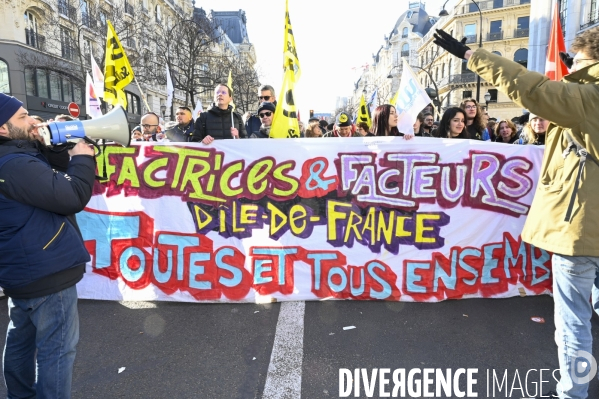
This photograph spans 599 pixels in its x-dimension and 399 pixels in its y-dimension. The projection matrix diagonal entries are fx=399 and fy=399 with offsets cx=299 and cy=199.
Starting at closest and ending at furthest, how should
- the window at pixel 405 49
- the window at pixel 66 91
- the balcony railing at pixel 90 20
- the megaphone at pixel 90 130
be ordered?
the megaphone at pixel 90 130 → the balcony railing at pixel 90 20 → the window at pixel 66 91 → the window at pixel 405 49

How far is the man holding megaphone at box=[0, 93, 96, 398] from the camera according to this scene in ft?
5.76

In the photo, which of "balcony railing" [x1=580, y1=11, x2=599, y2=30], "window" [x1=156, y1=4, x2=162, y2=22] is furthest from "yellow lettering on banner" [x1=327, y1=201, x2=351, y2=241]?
"window" [x1=156, y1=4, x2=162, y2=22]

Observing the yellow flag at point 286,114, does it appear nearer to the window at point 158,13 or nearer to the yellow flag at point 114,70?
the yellow flag at point 114,70

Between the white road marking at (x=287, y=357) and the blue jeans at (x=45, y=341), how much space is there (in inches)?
42.5

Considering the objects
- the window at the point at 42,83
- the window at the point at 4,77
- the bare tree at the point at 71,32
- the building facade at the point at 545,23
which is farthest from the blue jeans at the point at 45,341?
the window at the point at 42,83

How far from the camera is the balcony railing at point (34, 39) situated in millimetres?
24041

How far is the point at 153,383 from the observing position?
8.14 feet

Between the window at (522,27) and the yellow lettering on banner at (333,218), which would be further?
the window at (522,27)

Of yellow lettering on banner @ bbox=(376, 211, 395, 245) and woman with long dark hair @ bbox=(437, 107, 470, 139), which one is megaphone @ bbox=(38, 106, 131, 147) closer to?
yellow lettering on banner @ bbox=(376, 211, 395, 245)

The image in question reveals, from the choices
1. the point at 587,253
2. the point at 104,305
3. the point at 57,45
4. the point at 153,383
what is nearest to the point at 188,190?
the point at 104,305

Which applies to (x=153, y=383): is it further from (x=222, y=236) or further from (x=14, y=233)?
(x=222, y=236)

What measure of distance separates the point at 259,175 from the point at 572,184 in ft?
8.17

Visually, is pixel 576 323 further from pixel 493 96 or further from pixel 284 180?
pixel 493 96

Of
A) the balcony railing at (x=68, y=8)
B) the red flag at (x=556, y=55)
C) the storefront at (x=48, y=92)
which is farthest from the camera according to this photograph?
the storefront at (x=48, y=92)
